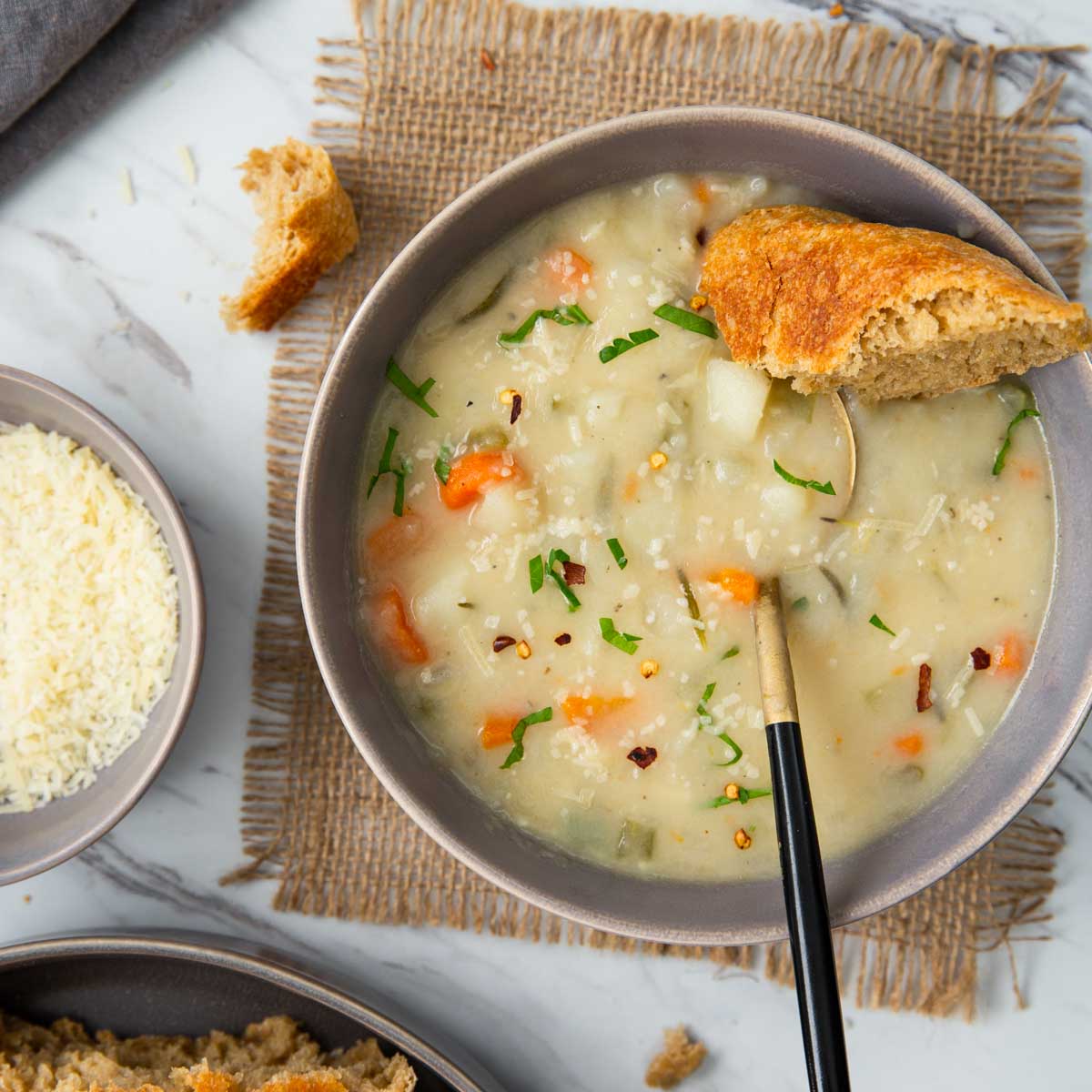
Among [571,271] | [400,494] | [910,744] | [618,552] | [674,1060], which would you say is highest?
[571,271]

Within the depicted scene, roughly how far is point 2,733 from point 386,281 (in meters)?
1.27

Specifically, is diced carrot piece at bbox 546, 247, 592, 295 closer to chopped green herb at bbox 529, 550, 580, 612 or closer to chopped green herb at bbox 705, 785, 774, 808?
chopped green herb at bbox 529, 550, 580, 612

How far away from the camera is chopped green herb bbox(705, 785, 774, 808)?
2279 mm

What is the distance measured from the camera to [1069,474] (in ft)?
7.59

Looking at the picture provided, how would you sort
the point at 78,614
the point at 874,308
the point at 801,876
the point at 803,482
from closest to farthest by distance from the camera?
the point at 874,308, the point at 801,876, the point at 803,482, the point at 78,614

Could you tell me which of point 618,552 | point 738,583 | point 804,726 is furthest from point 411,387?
point 804,726

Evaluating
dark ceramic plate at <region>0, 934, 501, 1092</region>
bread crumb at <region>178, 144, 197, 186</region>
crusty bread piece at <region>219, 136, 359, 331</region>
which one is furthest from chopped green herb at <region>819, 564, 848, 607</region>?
bread crumb at <region>178, 144, 197, 186</region>

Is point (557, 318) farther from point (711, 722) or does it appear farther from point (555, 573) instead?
point (711, 722)

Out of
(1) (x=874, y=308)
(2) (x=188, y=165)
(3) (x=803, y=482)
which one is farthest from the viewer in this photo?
(2) (x=188, y=165)

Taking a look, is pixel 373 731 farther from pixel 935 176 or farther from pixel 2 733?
pixel 935 176

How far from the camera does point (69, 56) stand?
2510 mm

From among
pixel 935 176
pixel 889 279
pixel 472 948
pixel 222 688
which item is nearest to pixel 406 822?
pixel 472 948

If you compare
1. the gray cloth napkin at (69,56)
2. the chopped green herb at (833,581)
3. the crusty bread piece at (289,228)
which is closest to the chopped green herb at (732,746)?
the chopped green herb at (833,581)

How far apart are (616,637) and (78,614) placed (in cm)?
114
